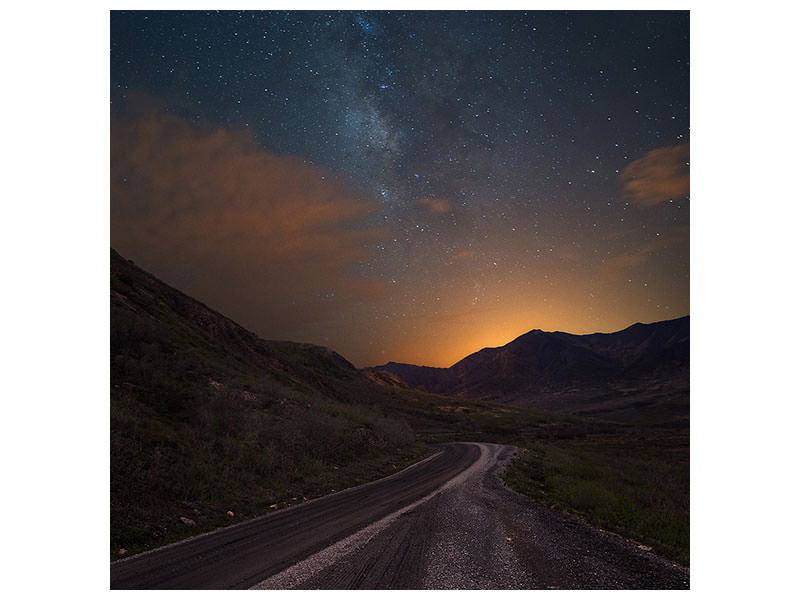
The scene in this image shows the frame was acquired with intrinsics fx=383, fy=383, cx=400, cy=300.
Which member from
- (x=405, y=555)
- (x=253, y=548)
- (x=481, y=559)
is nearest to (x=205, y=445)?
(x=253, y=548)

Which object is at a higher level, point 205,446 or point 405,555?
point 405,555

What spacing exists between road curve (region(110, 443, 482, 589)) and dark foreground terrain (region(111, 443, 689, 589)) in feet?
0.07

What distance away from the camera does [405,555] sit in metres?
6.74

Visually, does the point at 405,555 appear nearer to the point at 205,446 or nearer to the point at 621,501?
the point at 621,501

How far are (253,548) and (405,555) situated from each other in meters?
2.95

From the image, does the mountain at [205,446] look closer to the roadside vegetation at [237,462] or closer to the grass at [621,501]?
the roadside vegetation at [237,462]

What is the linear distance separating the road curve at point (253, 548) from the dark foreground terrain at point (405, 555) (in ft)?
0.07

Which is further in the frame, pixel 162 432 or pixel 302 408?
pixel 302 408

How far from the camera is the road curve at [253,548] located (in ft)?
19.7

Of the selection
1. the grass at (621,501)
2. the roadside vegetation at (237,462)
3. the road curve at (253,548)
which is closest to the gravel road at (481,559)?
the road curve at (253,548)
